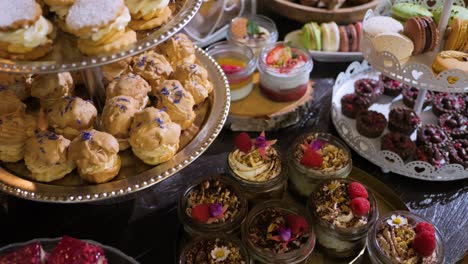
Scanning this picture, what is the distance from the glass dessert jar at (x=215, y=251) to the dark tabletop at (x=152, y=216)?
0.22 meters

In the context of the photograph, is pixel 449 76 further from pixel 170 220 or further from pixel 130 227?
pixel 130 227

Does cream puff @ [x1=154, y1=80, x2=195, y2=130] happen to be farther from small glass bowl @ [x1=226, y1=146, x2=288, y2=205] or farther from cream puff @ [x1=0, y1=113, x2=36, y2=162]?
cream puff @ [x1=0, y1=113, x2=36, y2=162]

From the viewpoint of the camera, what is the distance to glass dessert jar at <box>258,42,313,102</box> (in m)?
2.17

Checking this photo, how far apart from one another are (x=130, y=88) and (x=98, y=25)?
400 millimetres

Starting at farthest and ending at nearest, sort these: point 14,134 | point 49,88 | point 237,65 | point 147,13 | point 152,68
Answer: point 237,65, point 152,68, point 49,88, point 14,134, point 147,13

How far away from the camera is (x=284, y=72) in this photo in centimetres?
217

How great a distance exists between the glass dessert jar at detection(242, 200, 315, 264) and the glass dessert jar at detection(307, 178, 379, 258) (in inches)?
2.5

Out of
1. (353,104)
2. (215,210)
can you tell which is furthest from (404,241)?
(353,104)

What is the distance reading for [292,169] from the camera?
182cm

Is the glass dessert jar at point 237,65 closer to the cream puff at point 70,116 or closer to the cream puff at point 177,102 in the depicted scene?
the cream puff at point 177,102

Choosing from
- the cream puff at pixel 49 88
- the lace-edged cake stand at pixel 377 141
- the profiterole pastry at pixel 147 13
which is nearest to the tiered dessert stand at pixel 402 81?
the lace-edged cake stand at pixel 377 141

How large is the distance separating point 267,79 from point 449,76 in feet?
2.63

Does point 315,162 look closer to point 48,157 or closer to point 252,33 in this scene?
point 48,157

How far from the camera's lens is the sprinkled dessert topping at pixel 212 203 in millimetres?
1595
